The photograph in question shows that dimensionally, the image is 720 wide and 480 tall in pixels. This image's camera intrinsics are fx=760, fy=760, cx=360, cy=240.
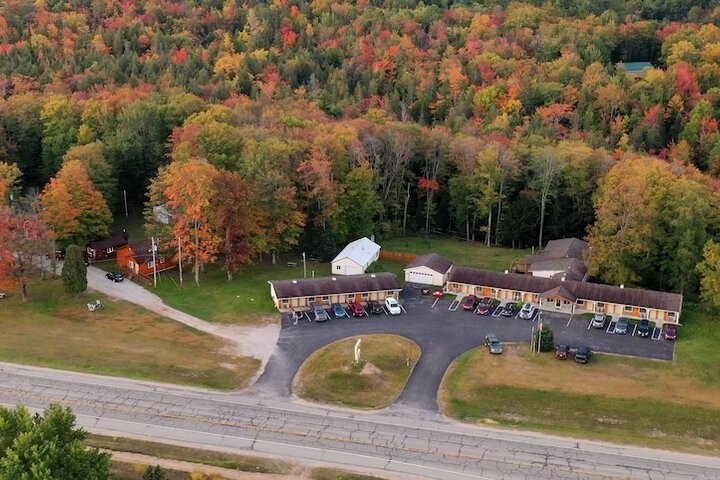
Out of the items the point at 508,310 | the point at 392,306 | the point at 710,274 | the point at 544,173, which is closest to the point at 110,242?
the point at 392,306

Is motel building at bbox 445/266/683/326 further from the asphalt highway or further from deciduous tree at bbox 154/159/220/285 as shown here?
deciduous tree at bbox 154/159/220/285

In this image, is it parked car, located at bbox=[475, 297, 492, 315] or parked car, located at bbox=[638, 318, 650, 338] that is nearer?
parked car, located at bbox=[638, 318, 650, 338]

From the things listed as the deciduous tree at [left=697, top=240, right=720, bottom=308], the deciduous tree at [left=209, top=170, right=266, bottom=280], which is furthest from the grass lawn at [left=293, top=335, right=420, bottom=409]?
the deciduous tree at [left=697, top=240, right=720, bottom=308]

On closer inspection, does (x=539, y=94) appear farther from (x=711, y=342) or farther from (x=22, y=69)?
(x=22, y=69)

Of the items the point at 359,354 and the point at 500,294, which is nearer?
the point at 359,354

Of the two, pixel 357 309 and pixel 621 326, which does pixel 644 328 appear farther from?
pixel 357 309

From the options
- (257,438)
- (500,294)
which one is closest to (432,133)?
(500,294)
